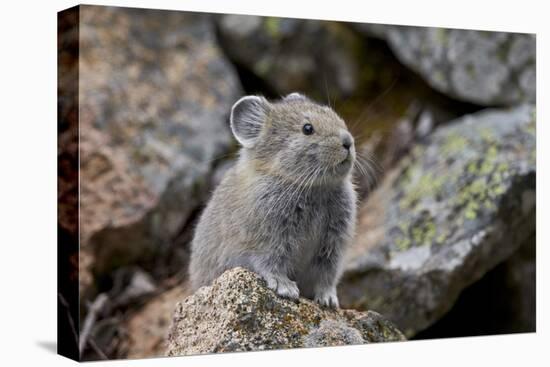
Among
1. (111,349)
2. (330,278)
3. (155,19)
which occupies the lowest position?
(111,349)

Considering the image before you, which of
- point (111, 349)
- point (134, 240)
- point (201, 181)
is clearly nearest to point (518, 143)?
point (201, 181)

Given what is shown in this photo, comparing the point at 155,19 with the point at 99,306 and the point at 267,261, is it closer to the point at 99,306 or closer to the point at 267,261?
the point at 99,306

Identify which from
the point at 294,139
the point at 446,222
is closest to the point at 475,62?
the point at 446,222

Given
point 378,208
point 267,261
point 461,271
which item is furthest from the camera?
point 378,208

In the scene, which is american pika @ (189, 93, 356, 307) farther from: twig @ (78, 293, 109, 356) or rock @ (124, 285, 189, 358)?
rock @ (124, 285, 189, 358)

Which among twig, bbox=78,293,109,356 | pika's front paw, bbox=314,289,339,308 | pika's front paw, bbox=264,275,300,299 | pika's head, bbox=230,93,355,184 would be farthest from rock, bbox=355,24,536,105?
twig, bbox=78,293,109,356

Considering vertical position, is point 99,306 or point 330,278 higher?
point 330,278

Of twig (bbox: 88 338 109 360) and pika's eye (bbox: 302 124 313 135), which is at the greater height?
pika's eye (bbox: 302 124 313 135)
